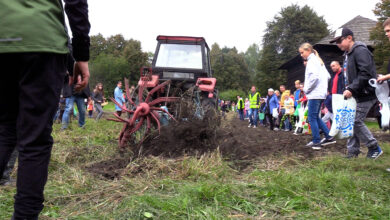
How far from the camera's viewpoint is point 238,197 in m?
2.39

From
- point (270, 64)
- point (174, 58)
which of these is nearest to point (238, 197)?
point (174, 58)

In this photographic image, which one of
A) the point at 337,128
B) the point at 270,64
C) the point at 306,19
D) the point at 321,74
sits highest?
the point at 306,19

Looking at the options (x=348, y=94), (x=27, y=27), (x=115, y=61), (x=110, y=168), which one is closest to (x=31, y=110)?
Answer: (x=27, y=27)

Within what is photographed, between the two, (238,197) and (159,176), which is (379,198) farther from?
(159,176)

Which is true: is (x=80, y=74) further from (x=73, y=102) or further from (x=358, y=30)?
(x=358, y=30)

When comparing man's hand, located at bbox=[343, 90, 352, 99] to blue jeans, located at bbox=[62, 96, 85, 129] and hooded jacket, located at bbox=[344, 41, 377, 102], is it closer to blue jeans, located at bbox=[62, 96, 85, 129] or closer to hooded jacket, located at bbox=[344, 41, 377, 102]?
hooded jacket, located at bbox=[344, 41, 377, 102]

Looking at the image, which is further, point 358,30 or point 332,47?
point 358,30

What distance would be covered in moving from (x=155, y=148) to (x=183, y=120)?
2.19ft

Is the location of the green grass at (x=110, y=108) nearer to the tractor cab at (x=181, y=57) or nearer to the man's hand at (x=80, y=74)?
the tractor cab at (x=181, y=57)

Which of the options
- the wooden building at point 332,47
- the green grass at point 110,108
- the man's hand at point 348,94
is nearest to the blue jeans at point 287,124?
the man's hand at point 348,94

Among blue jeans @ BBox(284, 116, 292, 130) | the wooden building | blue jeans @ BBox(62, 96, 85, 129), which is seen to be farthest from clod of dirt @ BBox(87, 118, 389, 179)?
the wooden building

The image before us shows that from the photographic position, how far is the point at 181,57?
6.92 m

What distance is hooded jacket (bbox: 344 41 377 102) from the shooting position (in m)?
3.88

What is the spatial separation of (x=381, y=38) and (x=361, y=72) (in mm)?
15920
